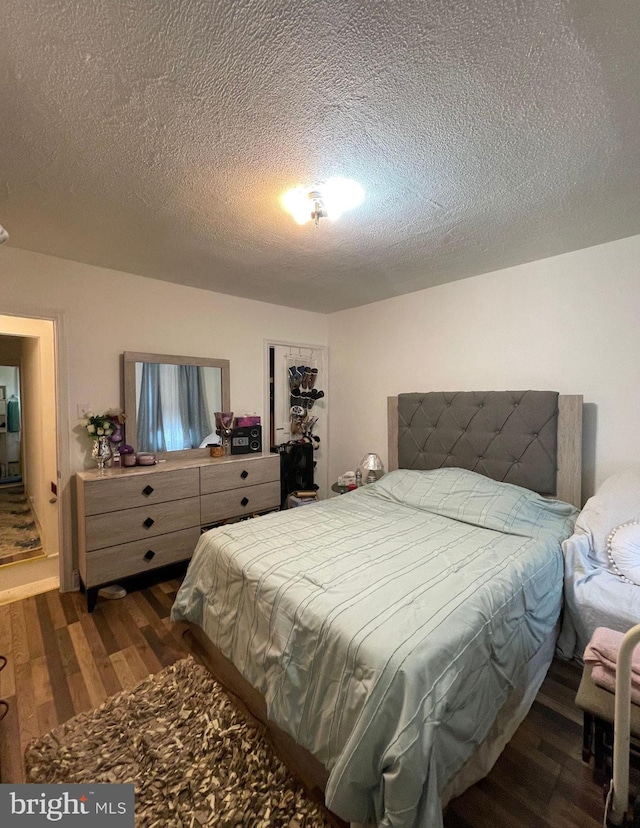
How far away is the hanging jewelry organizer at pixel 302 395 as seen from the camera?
3906mm

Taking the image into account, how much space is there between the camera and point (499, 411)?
2.60 metres

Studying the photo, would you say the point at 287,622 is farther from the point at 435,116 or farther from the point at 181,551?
the point at 435,116

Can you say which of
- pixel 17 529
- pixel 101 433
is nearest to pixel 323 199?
pixel 101 433

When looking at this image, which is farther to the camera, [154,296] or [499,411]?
[154,296]

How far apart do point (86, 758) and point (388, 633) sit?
1311 millimetres

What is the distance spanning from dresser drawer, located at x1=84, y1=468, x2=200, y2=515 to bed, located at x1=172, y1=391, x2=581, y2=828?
2.60ft

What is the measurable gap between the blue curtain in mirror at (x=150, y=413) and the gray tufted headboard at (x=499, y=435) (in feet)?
6.89

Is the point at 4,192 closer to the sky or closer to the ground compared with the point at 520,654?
closer to the sky

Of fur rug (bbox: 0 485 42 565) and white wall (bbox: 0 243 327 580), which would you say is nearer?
white wall (bbox: 0 243 327 580)

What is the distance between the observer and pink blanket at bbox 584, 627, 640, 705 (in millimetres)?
1136

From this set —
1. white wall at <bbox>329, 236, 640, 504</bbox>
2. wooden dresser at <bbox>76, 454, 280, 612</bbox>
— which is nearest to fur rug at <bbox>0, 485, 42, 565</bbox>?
wooden dresser at <bbox>76, 454, 280, 612</bbox>

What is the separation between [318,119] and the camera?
1225 mm

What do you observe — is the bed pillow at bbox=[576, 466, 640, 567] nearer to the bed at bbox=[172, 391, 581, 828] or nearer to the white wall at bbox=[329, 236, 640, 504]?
the bed at bbox=[172, 391, 581, 828]

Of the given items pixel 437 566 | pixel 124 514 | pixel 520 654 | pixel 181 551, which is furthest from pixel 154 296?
pixel 520 654
